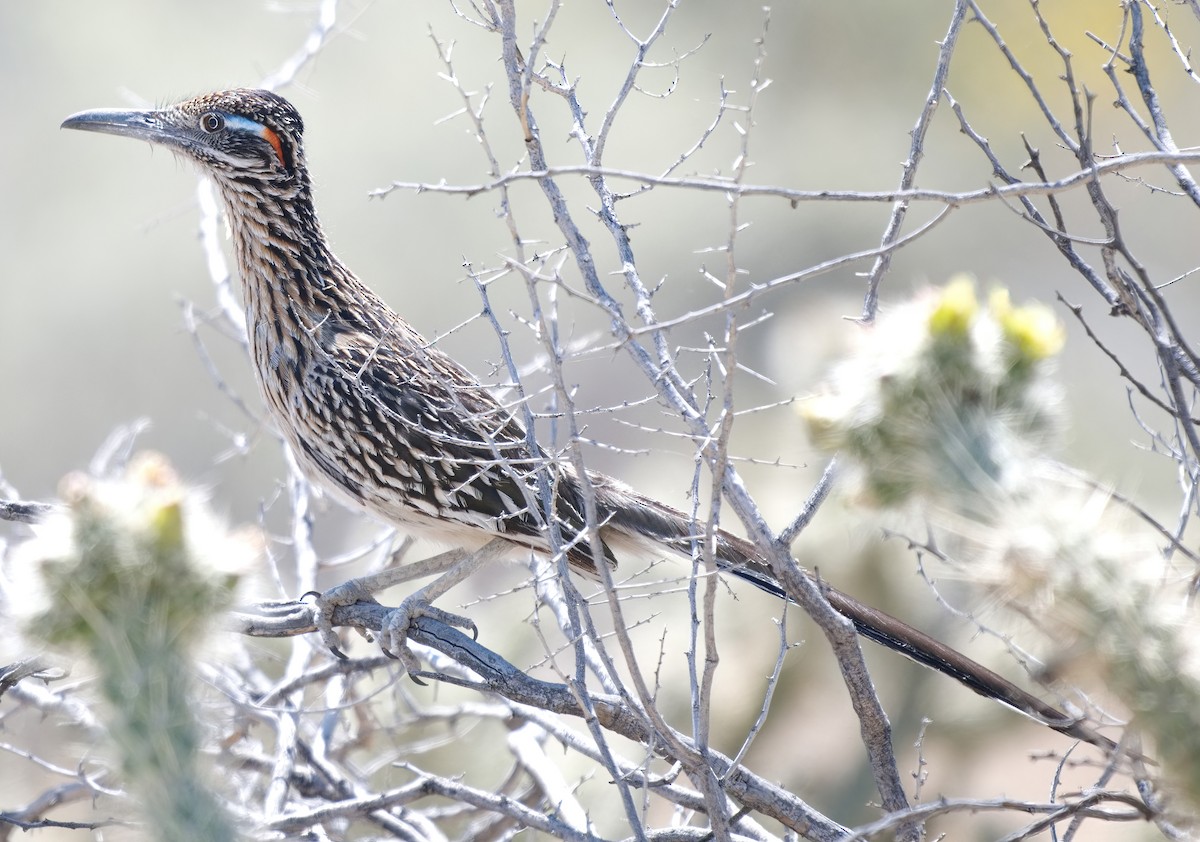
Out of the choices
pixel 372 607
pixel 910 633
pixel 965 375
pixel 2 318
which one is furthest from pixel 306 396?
pixel 2 318

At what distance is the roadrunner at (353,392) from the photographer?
4246 millimetres

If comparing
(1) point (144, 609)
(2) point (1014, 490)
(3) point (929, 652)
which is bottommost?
(1) point (144, 609)

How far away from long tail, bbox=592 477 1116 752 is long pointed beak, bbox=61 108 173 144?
2149 millimetres

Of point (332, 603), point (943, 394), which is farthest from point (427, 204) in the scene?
point (943, 394)

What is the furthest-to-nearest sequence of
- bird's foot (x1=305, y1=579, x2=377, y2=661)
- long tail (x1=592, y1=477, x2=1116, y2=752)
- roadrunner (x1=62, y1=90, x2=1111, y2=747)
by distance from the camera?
roadrunner (x1=62, y1=90, x2=1111, y2=747) < bird's foot (x1=305, y1=579, x2=377, y2=661) < long tail (x1=592, y1=477, x2=1116, y2=752)

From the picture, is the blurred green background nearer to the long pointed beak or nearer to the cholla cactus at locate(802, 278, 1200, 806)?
the long pointed beak

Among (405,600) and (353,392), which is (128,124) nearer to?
(353,392)

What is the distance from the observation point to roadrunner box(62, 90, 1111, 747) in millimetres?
4246

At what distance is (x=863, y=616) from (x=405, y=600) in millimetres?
1521

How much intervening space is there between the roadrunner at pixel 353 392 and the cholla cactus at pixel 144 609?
6.52 feet

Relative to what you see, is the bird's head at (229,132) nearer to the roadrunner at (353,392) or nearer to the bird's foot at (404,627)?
the roadrunner at (353,392)

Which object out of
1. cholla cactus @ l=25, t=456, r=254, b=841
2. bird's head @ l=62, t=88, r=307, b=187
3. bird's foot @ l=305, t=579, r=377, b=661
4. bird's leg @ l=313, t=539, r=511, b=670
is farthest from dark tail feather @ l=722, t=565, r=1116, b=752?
bird's head @ l=62, t=88, r=307, b=187

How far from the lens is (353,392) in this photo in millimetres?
4344

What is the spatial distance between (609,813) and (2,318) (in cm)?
1579
